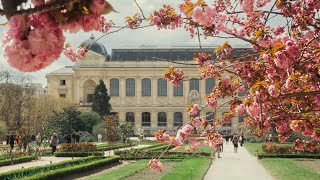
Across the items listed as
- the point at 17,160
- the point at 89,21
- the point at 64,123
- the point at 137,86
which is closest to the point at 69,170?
the point at 17,160

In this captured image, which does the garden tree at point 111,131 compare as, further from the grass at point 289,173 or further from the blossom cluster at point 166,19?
the blossom cluster at point 166,19

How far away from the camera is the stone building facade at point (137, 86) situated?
64.6m

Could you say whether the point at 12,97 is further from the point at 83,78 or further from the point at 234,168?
the point at 234,168

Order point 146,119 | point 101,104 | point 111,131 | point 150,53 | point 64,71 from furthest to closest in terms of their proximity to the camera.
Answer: point 64,71, point 150,53, point 146,119, point 101,104, point 111,131

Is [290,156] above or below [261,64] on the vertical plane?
below

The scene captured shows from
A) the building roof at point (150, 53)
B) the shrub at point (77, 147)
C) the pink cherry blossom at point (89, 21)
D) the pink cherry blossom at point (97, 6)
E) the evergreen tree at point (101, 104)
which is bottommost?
the shrub at point (77, 147)

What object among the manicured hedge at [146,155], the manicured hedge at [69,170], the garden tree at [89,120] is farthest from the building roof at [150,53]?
the manicured hedge at [69,170]

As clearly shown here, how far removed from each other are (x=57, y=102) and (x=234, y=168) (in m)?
38.1

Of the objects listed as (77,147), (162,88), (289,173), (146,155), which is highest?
(162,88)

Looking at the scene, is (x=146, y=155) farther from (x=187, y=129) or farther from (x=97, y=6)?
(x=97, y=6)

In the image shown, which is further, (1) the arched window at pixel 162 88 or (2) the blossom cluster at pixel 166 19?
(1) the arched window at pixel 162 88

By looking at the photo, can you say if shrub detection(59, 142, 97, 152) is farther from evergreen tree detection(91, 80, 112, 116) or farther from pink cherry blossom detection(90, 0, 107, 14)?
evergreen tree detection(91, 80, 112, 116)

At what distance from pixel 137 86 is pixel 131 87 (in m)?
0.76

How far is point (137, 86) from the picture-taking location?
66.0 meters
